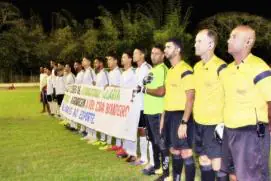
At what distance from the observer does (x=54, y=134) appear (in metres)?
13.9

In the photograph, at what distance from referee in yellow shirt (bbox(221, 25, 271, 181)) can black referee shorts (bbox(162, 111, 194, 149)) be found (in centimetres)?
156

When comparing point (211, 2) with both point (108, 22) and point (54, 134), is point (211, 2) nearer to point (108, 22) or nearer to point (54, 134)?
point (108, 22)

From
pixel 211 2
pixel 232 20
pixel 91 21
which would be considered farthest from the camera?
pixel 91 21

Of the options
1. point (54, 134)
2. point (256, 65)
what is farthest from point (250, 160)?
point (54, 134)

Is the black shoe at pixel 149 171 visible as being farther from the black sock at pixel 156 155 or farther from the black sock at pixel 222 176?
the black sock at pixel 222 176

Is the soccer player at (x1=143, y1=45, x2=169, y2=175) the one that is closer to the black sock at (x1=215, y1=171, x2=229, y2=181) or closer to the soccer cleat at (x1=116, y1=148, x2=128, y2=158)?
the soccer cleat at (x1=116, y1=148, x2=128, y2=158)

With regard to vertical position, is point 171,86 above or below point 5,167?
above

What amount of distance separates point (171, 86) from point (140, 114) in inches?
103

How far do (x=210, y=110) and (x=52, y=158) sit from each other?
5.02 metres

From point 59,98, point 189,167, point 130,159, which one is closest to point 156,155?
point 130,159

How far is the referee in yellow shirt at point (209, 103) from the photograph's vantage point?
607 cm

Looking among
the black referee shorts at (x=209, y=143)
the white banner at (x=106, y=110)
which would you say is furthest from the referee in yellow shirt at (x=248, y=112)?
the white banner at (x=106, y=110)

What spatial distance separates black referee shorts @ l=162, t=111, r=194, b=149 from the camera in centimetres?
685

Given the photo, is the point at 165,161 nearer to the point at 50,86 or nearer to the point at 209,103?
the point at 209,103
